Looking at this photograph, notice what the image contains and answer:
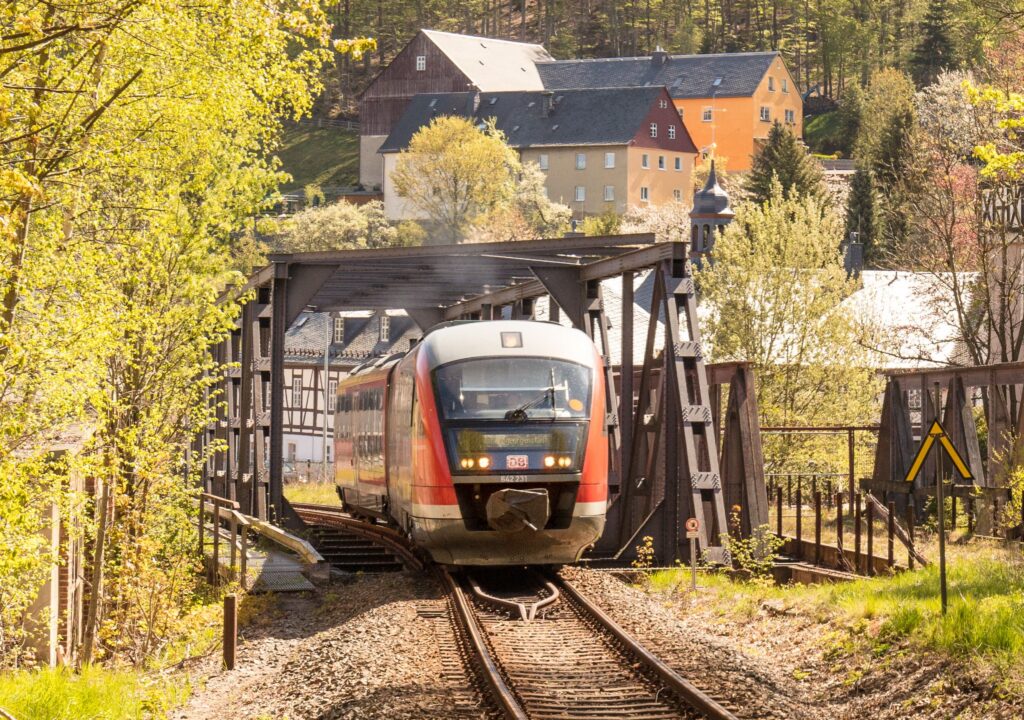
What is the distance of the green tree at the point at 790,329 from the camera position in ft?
150

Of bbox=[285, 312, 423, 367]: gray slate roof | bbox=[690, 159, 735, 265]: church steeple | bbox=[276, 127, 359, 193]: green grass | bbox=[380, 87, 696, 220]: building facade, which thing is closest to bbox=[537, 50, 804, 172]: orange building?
bbox=[380, 87, 696, 220]: building facade

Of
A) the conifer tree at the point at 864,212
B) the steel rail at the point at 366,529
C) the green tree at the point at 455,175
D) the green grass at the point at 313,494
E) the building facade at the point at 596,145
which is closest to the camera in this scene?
the steel rail at the point at 366,529

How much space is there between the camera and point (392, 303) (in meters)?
33.5

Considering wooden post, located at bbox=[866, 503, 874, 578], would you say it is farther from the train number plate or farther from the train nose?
the train number plate

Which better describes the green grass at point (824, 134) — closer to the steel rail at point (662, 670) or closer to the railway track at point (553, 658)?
the railway track at point (553, 658)

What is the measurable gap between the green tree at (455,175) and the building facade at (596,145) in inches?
218

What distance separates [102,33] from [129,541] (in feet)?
39.4

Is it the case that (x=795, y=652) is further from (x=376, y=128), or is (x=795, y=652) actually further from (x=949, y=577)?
(x=376, y=128)

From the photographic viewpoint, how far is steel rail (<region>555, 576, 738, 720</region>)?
1083 cm

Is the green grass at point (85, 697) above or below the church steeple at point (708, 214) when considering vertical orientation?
below

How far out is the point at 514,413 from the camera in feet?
58.0

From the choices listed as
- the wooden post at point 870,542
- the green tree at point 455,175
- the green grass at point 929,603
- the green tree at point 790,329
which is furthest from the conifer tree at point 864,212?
the green grass at point 929,603

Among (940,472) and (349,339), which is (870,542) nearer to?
(940,472)

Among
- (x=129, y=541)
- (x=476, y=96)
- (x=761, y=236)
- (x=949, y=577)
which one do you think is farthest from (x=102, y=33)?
(x=476, y=96)
